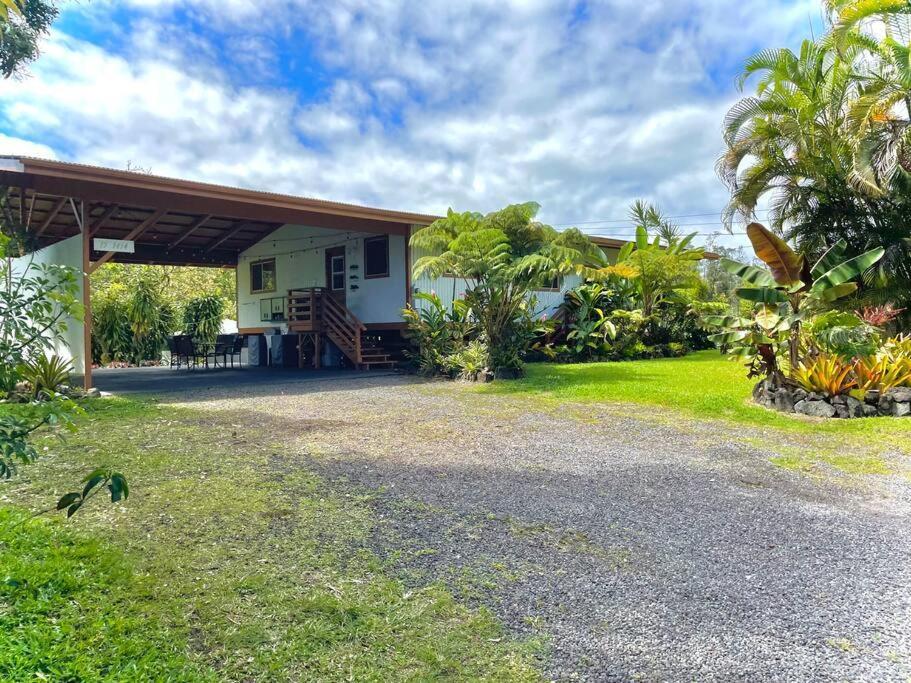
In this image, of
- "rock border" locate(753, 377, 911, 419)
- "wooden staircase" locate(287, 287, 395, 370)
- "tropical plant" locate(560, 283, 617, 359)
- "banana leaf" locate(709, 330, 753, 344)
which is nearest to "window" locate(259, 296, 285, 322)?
"wooden staircase" locate(287, 287, 395, 370)

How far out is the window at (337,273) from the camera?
17.2 metres

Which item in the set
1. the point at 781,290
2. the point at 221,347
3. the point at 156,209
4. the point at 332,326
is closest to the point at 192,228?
the point at 221,347

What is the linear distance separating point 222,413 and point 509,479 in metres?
5.18

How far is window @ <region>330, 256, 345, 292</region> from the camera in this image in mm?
17172

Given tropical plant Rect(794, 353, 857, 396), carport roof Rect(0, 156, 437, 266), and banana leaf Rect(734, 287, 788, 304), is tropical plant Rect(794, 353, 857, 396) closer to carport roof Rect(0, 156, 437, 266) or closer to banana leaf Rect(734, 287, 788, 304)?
banana leaf Rect(734, 287, 788, 304)

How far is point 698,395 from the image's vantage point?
31.7 ft

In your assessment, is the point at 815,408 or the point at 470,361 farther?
the point at 470,361

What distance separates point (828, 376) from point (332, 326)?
11.9 m

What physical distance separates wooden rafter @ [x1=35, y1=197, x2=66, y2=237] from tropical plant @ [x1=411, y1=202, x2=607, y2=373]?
24.1ft

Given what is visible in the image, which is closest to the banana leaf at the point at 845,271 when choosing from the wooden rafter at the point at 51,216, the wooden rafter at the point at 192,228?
the wooden rafter at the point at 51,216

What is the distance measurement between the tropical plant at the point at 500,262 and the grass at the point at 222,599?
8.24 m

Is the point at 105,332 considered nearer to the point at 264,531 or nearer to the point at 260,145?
the point at 260,145

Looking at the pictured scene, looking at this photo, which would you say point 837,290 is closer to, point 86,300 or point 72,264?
point 86,300

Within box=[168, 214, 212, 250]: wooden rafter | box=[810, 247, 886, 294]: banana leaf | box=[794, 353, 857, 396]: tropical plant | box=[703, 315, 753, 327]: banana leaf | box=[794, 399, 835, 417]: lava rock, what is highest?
box=[168, 214, 212, 250]: wooden rafter
